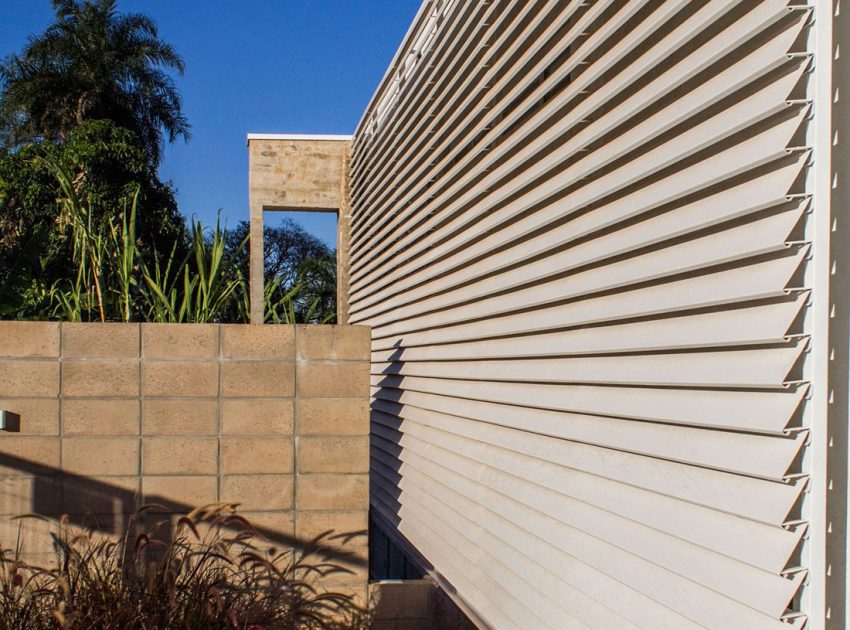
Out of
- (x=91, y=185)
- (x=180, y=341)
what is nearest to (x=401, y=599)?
(x=180, y=341)

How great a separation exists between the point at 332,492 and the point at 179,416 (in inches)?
28.3

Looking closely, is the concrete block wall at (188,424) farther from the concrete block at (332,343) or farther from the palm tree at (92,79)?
the palm tree at (92,79)

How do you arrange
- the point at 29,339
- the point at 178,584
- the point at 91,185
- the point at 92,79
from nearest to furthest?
the point at 178,584 → the point at 29,339 → the point at 91,185 → the point at 92,79

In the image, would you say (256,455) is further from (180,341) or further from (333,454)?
(180,341)

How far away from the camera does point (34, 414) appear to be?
3.76m

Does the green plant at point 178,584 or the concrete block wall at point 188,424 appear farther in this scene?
the concrete block wall at point 188,424

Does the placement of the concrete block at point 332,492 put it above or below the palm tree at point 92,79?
below

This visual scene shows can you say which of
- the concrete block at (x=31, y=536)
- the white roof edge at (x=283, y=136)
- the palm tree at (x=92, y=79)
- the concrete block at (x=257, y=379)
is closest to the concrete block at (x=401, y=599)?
the concrete block at (x=257, y=379)

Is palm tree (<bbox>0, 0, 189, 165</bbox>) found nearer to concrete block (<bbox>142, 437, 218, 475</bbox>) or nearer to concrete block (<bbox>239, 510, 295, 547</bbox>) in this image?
concrete block (<bbox>142, 437, 218, 475</bbox>)

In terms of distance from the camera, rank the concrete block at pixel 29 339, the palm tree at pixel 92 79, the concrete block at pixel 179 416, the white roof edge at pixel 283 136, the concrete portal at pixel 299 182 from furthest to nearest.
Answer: the palm tree at pixel 92 79 → the white roof edge at pixel 283 136 → the concrete portal at pixel 299 182 → the concrete block at pixel 179 416 → the concrete block at pixel 29 339

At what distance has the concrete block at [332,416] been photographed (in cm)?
393

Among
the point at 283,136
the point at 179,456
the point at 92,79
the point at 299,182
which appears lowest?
the point at 179,456

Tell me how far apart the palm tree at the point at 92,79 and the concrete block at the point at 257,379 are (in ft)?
63.7

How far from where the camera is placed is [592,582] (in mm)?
2844
